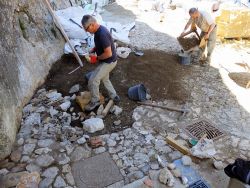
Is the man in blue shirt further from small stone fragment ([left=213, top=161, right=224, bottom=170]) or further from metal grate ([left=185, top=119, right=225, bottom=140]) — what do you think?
small stone fragment ([left=213, top=161, right=224, bottom=170])

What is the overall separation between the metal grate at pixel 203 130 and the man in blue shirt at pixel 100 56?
1727mm

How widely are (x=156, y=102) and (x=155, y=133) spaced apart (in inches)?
41.6

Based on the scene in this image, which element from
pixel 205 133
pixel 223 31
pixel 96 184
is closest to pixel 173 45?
pixel 223 31

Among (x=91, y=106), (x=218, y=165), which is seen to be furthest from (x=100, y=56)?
(x=218, y=165)

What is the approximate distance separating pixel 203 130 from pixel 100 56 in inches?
98.8

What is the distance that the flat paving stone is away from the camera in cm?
433

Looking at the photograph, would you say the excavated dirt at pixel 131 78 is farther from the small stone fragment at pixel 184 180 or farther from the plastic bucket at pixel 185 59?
the small stone fragment at pixel 184 180

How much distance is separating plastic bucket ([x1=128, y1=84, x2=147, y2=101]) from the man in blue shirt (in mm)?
314

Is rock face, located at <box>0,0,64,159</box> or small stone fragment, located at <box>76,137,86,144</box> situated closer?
rock face, located at <box>0,0,64,159</box>

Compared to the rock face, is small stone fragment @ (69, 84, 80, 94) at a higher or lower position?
lower

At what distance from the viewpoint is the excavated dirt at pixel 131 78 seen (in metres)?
6.08

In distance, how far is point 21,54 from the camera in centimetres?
593

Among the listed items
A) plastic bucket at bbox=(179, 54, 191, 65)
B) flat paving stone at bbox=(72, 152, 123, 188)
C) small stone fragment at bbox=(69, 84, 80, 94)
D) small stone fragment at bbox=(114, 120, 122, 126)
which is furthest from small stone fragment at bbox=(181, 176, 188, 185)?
plastic bucket at bbox=(179, 54, 191, 65)

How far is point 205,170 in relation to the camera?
179 inches
